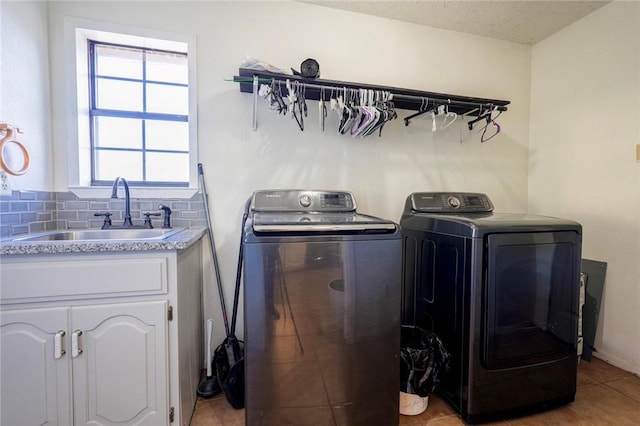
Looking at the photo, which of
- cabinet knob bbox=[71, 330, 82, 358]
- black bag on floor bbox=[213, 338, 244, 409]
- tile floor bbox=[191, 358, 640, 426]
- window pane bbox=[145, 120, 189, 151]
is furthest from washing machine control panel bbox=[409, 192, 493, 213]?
cabinet knob bbox=[71, 330, 82, 358]

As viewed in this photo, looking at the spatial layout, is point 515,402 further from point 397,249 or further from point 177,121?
point 177,121

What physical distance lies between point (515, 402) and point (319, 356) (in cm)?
113

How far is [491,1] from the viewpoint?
78.5 inches

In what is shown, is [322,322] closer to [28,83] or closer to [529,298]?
[529,298]

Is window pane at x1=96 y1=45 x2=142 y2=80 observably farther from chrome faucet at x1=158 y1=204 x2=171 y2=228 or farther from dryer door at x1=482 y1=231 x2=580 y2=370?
dryer door at x1=482 y1=231 x2=580 y2=370

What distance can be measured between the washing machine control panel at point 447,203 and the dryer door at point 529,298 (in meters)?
0.58

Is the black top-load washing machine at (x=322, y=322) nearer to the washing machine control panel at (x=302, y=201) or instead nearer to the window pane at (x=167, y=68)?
the washing machine control panel at (x=302, y=201)

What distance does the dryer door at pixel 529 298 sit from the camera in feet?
4.78

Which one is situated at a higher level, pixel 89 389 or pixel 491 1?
pixel 491 1

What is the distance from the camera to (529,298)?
153 cm

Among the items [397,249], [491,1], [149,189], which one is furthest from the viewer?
[491,1]

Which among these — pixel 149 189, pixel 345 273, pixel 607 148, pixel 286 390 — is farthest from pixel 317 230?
pixel 607 148

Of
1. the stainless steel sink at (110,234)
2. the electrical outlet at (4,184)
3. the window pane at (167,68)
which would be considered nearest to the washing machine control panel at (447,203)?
the stainless steel sink at (110,234)

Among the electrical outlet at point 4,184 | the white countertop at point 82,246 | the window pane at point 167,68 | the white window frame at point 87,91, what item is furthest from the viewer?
the window pane at point 167,68
